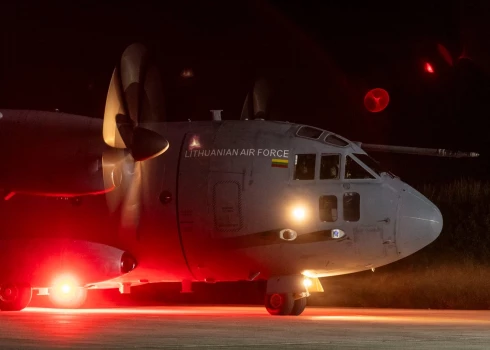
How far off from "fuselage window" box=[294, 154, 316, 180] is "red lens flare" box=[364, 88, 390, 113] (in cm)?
2036

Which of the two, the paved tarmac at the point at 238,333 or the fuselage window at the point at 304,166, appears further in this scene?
the fuselage window at the point at 304,166

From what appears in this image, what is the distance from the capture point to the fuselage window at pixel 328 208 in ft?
72.2

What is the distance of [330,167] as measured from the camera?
22328 millimetres

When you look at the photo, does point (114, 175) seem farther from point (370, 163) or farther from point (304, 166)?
point (370, 163)

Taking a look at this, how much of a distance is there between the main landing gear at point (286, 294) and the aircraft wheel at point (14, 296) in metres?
6.15

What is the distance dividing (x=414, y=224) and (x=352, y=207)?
145cm

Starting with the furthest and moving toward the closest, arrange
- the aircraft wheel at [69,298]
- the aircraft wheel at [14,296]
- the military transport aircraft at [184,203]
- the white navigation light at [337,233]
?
the aircraft wheel at [69,298], the aircraft wheel at [14,296], the white navigation light at [337,233], the military transport aircraft at [184,203]

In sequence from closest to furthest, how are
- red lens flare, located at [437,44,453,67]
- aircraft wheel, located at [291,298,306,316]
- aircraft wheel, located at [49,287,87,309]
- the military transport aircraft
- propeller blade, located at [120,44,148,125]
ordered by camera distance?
the military transport aircraft, aircraft wheel, located at [291,298,306,316], propeller blade, located at [120,44,148,125], aircraft wheel, located at [49,287,87,309], red lens flare, located at [437,44,453,67]

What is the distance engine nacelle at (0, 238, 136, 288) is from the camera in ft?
76.8

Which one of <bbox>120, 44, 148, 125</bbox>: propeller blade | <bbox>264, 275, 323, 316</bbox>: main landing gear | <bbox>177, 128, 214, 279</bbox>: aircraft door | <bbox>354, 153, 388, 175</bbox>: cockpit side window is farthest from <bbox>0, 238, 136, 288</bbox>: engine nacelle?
<bbox>354, 153, 388, 175</bbox>: cockpit side window

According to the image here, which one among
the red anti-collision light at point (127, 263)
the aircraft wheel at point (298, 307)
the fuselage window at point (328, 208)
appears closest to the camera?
the fuselage window at point (328, 208)

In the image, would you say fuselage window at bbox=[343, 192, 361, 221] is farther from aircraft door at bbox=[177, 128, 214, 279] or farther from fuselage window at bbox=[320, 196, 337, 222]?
aircraft door at bbox=[177, 128, 214, 279]

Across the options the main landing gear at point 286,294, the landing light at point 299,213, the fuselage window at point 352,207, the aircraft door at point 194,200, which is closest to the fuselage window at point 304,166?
the landing light at point 299,213

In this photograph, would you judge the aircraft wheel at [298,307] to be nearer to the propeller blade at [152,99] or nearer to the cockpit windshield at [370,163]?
the cockpit windshield at [370,163]
